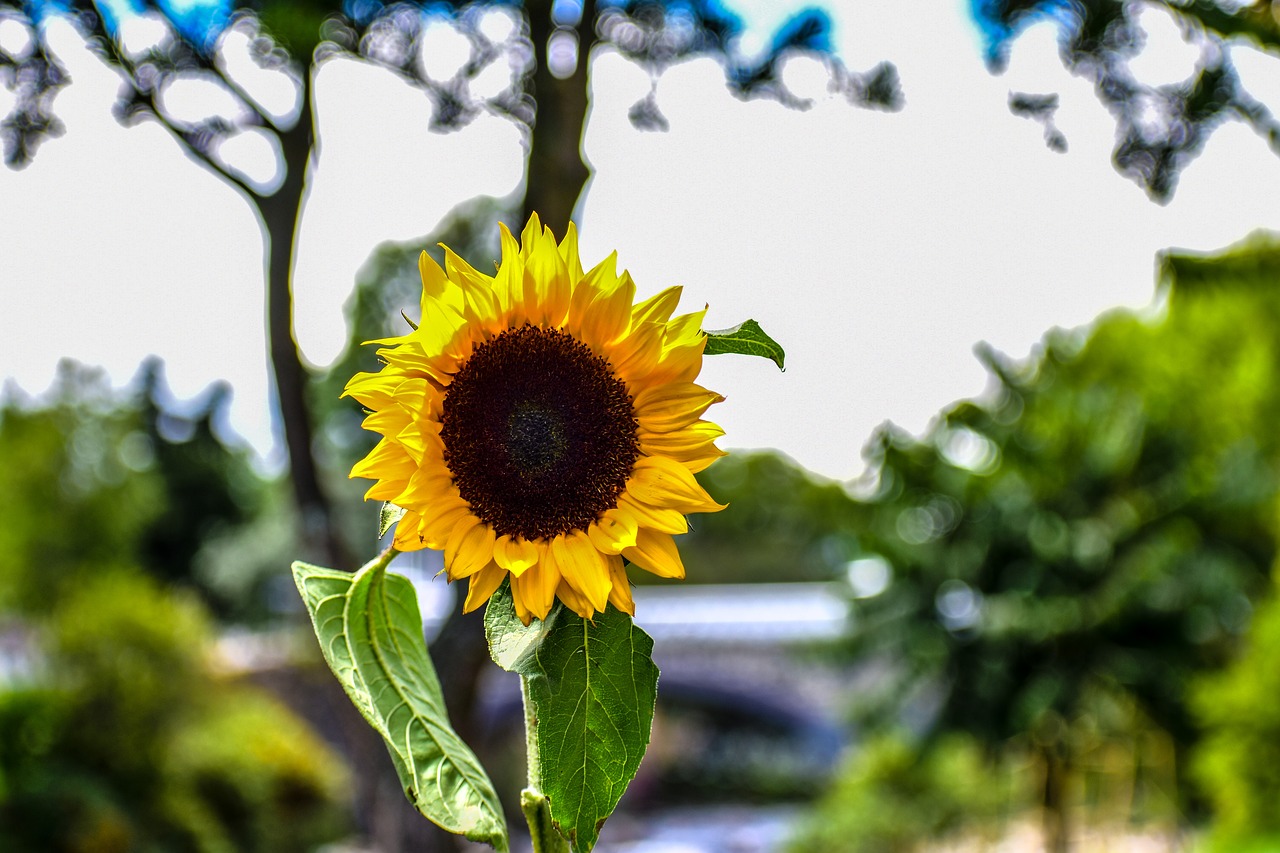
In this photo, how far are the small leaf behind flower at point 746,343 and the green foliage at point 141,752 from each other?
4984mm

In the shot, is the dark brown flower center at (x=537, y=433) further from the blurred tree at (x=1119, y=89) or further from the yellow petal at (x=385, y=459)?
the blurred tree at (x=1119, y=89)

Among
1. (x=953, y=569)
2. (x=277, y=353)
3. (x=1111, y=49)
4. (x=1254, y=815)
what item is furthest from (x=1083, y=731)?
(x=277, y=353)

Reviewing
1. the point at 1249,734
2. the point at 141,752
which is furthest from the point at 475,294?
the point at 141,752

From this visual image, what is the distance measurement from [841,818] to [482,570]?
268 inches

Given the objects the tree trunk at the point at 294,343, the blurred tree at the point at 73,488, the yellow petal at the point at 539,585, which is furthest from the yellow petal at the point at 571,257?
the blurred tree at the point at 73,488

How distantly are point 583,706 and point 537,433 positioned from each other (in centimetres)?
10

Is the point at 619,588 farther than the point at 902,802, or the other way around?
the point at 902,802

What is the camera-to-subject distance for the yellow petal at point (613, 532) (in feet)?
1.24

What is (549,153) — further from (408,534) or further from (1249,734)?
(1249,734)

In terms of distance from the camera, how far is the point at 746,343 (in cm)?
40

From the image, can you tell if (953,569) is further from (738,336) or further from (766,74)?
(738,336)

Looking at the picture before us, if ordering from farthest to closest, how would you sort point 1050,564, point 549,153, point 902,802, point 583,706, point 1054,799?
1. point 902,802
2. point 1054,799
3. point 1050,564
4. point 549,153
5. point 583,706

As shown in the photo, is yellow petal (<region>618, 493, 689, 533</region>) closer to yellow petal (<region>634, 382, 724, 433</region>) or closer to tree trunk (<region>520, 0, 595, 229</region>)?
yellow petal (<region>634, 382, 724, 433</region>)

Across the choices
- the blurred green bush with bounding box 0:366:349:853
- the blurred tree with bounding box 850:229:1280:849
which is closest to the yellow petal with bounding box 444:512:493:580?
the blurred tree with bounding box 850:229:1280:849
